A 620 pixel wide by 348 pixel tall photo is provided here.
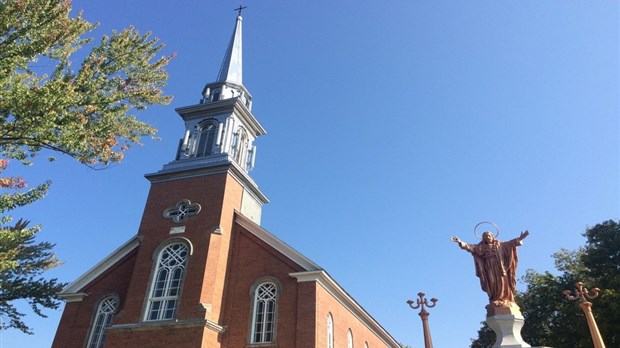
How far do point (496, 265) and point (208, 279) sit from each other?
493 inches

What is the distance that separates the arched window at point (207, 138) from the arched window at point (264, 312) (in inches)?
327

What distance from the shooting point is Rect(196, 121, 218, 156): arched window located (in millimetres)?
23797

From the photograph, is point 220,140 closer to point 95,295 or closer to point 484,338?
point 95,295

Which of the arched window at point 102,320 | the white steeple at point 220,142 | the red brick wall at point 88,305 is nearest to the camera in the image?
the arched window at point 102,320

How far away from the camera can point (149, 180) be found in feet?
74.8

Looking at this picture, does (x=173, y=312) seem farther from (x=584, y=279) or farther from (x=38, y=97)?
(x=584, y=279)

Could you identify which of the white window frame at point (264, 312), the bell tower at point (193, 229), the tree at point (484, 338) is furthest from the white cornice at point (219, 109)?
the tree at point (484, 338)

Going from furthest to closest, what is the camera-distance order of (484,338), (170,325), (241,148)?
(484,338)
(241,148)
(170,325)

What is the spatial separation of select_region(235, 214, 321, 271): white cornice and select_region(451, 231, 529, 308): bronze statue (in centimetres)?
961

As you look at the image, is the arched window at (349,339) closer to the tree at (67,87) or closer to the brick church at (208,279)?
the brick church at (208,279)

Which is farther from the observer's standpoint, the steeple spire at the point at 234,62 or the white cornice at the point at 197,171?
the steeple spire at the point at 234,62

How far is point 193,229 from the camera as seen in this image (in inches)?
796

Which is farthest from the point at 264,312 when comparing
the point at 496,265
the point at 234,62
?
the point at 234,62

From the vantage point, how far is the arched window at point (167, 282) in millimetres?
18391
